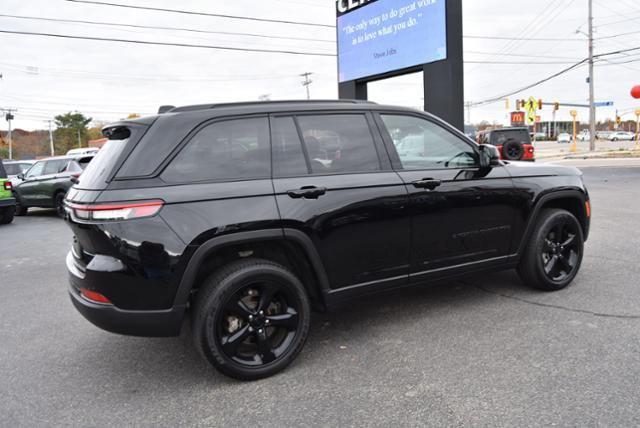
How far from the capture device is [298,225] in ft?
10.7

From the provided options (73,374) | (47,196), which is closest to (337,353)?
(73,374)

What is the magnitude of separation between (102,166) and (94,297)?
821 mm

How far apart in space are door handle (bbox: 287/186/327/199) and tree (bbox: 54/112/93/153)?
82291 mm

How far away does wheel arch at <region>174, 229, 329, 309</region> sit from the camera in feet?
9.79

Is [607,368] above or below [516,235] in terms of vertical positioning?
below

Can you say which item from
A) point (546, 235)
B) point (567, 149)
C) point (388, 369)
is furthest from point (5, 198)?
Result: point (567, 149)

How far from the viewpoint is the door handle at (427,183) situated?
12.2ft

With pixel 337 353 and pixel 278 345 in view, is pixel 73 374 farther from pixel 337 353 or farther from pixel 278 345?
pixel 337 353

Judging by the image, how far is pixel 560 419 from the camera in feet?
8.46

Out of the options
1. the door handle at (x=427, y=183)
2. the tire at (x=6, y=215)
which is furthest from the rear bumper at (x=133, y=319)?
Answer: the tire at (x=6, y=215)

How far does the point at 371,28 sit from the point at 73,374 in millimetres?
13193

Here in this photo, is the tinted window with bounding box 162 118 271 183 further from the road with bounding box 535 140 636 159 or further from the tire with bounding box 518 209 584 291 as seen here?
the road with bounding box 535 140 636 159

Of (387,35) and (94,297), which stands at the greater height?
(387,35)

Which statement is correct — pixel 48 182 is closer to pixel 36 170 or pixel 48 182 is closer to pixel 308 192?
pixel 36 170
